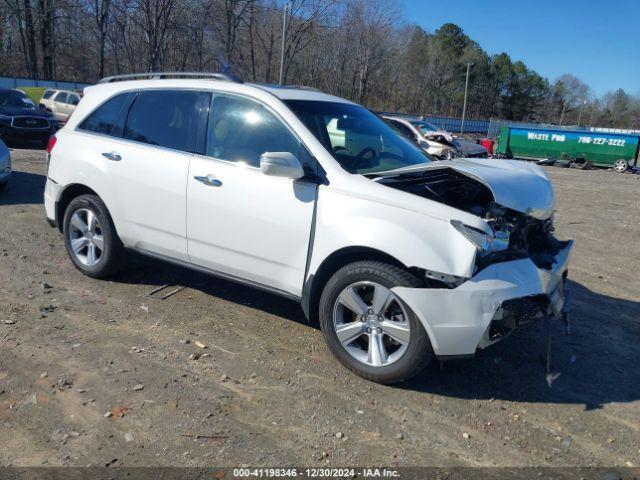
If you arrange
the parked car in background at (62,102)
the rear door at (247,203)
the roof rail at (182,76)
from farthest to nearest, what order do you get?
the parked car in background at (62,102) → the roof rail at (182,76) → the rear door at (247,203)

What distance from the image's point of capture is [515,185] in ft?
13.0

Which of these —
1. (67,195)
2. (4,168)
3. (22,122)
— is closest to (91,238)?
(67,195)

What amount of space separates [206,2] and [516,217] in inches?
2009

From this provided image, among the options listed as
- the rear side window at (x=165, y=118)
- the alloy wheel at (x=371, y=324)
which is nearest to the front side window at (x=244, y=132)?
the rear side window at (x=165, y=118)

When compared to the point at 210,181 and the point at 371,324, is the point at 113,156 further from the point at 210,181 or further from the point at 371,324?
the point at 371,324

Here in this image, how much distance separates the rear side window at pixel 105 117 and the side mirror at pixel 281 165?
203cm

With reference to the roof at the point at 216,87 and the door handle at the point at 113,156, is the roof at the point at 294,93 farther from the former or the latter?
the door handle at the point at 113,156

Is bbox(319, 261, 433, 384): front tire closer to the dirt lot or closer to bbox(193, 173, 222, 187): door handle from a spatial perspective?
the dirt lot

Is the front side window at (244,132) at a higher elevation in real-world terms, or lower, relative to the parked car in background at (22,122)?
higher

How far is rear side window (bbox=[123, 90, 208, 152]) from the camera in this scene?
15.1 feet

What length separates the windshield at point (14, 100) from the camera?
668 inches

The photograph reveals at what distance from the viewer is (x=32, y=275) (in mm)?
5395

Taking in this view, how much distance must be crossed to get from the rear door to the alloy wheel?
0.43 m

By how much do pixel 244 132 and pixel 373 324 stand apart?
181 centimetres
